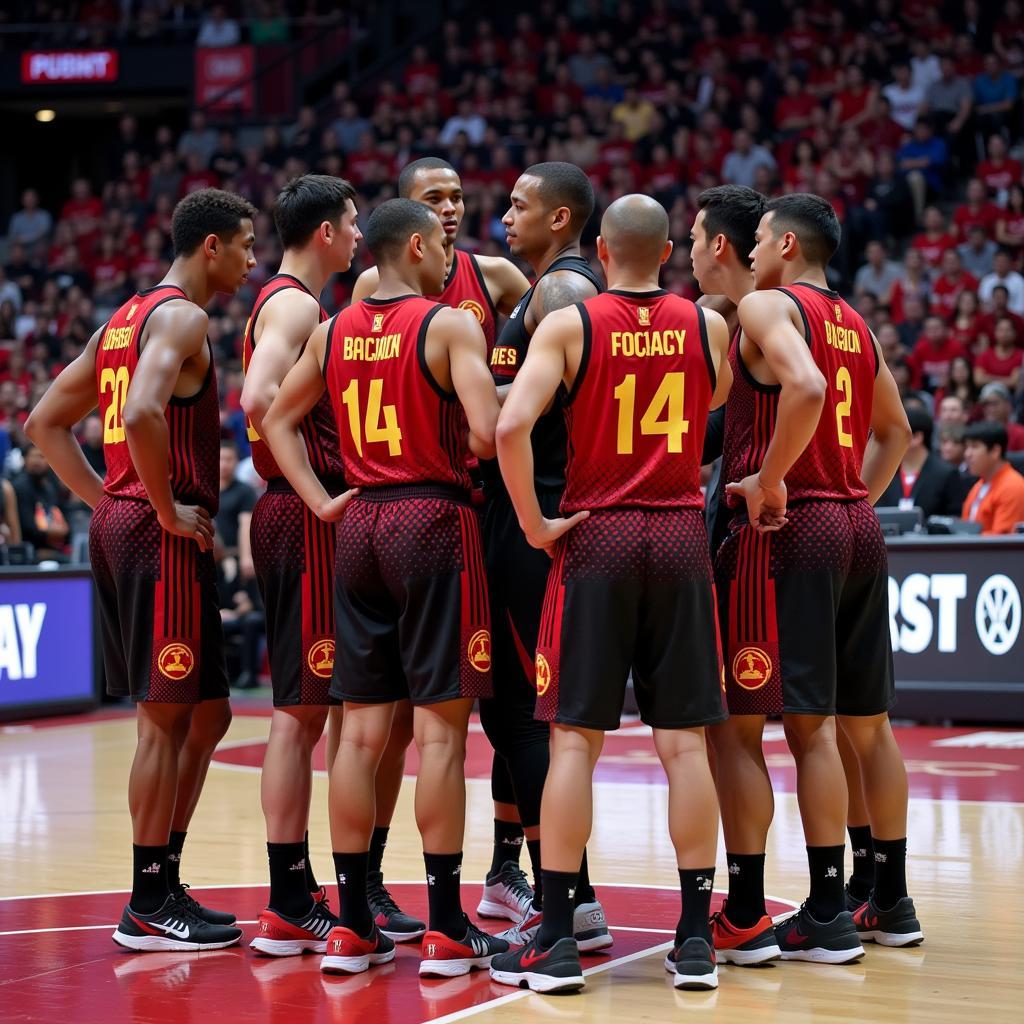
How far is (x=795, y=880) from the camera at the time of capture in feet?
19.3

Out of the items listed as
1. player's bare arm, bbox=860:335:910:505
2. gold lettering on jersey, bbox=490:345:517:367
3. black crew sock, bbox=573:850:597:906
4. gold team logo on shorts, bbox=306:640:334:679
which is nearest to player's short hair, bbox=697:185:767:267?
player's bare arm, bbox=860:335:910:505

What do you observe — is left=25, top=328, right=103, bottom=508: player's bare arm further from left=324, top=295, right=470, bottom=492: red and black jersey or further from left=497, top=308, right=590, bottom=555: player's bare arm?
left=497, top=308, right=590, bottom=555: player's bare arm

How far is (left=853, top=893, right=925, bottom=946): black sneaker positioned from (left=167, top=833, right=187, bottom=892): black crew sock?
2168 millimetres

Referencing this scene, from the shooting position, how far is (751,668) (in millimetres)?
4840

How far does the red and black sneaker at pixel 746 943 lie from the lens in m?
4.78

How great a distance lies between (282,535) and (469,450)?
2.26 feet

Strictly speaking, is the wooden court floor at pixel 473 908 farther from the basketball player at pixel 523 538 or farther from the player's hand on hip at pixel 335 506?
the player's hand on hip at pixel 335 506

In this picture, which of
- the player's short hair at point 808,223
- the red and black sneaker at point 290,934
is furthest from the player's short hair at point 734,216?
the red and black sneaker at point 290,934

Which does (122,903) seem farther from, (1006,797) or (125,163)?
(125,163)

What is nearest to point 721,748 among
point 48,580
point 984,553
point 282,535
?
point 282,535

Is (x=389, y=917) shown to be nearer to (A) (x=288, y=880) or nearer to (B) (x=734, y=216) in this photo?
(A) (x=288, y=880)

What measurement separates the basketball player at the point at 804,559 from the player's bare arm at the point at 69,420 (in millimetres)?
2134

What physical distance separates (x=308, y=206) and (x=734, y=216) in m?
1.38

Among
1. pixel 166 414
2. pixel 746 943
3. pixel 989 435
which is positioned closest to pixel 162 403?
pixel 166 414
